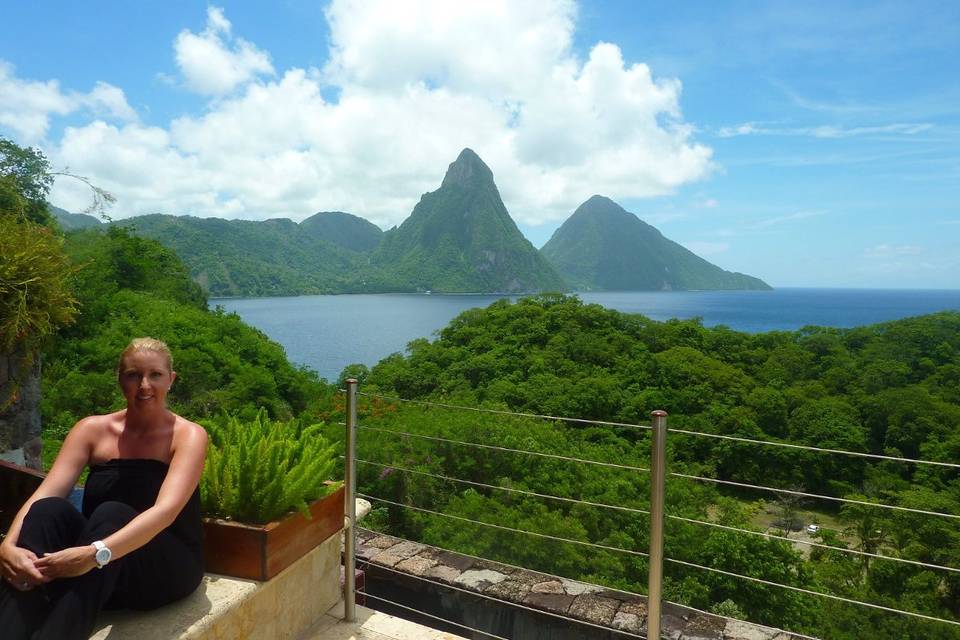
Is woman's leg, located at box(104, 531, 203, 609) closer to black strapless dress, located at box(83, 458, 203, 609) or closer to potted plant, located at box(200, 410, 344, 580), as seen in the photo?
black strapless dress, located at box(83, 458, 203, 609)

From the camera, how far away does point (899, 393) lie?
2480cm

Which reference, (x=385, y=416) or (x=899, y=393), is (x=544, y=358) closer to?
(x=385, y=416)

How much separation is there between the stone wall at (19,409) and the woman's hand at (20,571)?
1.62m

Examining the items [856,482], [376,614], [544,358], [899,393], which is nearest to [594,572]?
[376,614]

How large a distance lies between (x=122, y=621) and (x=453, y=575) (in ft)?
8.33

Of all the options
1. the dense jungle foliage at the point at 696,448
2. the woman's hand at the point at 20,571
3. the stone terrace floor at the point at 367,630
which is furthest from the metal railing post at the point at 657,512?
the woman's hand at the point at 20,571

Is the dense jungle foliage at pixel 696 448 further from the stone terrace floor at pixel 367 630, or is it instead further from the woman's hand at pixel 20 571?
the woman's hand at pixel 20 571

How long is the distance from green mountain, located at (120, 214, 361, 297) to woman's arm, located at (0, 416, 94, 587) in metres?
60.1

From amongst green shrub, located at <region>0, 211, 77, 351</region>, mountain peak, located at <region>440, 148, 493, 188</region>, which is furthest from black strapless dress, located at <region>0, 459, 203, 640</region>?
mountain peak, located at <region>440, 148, 493, 188</region>

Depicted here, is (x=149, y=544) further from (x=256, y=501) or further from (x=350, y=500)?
(x=350, y=500)

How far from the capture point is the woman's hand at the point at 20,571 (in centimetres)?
134

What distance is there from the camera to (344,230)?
161 m

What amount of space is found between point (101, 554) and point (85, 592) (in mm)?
86

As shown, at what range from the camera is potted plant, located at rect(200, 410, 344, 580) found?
1.82m
